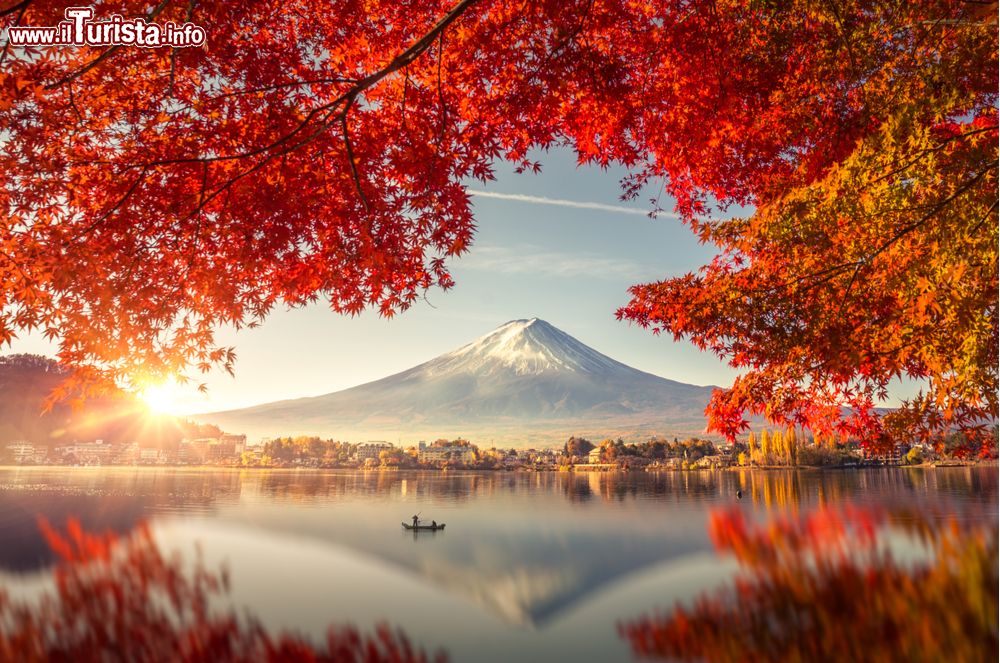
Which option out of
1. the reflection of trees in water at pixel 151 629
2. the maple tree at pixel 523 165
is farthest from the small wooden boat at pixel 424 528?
the maple tree at pixel 523 165

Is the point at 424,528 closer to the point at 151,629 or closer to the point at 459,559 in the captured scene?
the point at 459,559

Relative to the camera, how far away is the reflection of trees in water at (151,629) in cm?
709

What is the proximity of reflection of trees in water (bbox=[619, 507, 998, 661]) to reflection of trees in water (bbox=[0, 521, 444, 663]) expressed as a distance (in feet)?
13.6

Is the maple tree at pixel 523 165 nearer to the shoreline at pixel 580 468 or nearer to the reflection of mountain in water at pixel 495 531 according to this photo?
the reflection of mountain in water at pixel 495 531

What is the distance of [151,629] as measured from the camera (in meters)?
7.99

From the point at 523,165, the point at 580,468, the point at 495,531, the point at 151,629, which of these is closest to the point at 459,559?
the point at 495,531

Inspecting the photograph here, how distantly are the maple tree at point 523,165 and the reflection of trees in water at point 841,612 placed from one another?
10.1 feet

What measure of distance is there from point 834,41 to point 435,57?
433 centimetres

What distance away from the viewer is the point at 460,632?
9930mm

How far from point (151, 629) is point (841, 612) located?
10.1 metres

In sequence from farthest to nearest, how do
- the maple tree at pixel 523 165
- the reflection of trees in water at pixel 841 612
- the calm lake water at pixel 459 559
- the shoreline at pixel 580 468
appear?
1. the shoreline at pixel 580 468
2. the calm lake water at pixel 459 559
3. the reflection of trees in water at pixel 841 612
4. the maple tree at pixel 523 165

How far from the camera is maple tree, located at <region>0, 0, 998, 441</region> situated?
4.20m

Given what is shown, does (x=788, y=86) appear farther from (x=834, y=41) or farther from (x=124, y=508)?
(x=124, y=508)

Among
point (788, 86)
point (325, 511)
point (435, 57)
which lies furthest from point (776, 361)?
point (325, 511)
